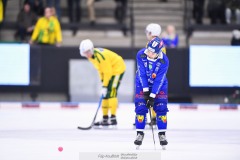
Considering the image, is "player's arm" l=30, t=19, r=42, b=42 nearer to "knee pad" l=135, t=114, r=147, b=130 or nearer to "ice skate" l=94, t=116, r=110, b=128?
"ice skate" l=94, t=116, r=110, b=128

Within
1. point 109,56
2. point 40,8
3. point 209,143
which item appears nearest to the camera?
point 209,143

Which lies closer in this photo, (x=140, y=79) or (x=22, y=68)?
Result: (x=140, y=79)

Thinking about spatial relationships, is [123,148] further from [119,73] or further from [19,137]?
[119,73]

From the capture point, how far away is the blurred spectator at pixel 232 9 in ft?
90.6

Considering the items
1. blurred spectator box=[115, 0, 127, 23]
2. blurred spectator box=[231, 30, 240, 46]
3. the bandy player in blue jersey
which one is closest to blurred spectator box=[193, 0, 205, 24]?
blurred spectator box=[115, 0, 127, 23]

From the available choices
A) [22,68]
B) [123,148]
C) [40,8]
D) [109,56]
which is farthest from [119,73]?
[40,8]

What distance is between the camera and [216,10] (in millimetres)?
29172

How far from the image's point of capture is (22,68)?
25.3 metres

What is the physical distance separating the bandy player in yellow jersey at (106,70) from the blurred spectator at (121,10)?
35.0 feet

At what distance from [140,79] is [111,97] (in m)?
3.83

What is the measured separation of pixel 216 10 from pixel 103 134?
1231cm

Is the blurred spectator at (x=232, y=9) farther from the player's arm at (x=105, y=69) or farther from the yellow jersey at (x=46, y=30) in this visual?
the player's arm at (x=105, y=69)

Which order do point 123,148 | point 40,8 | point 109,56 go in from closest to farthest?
point 123,148 < point 109,56 < point 40,8

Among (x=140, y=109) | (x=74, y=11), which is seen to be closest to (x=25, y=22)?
(x=74, y=11)
